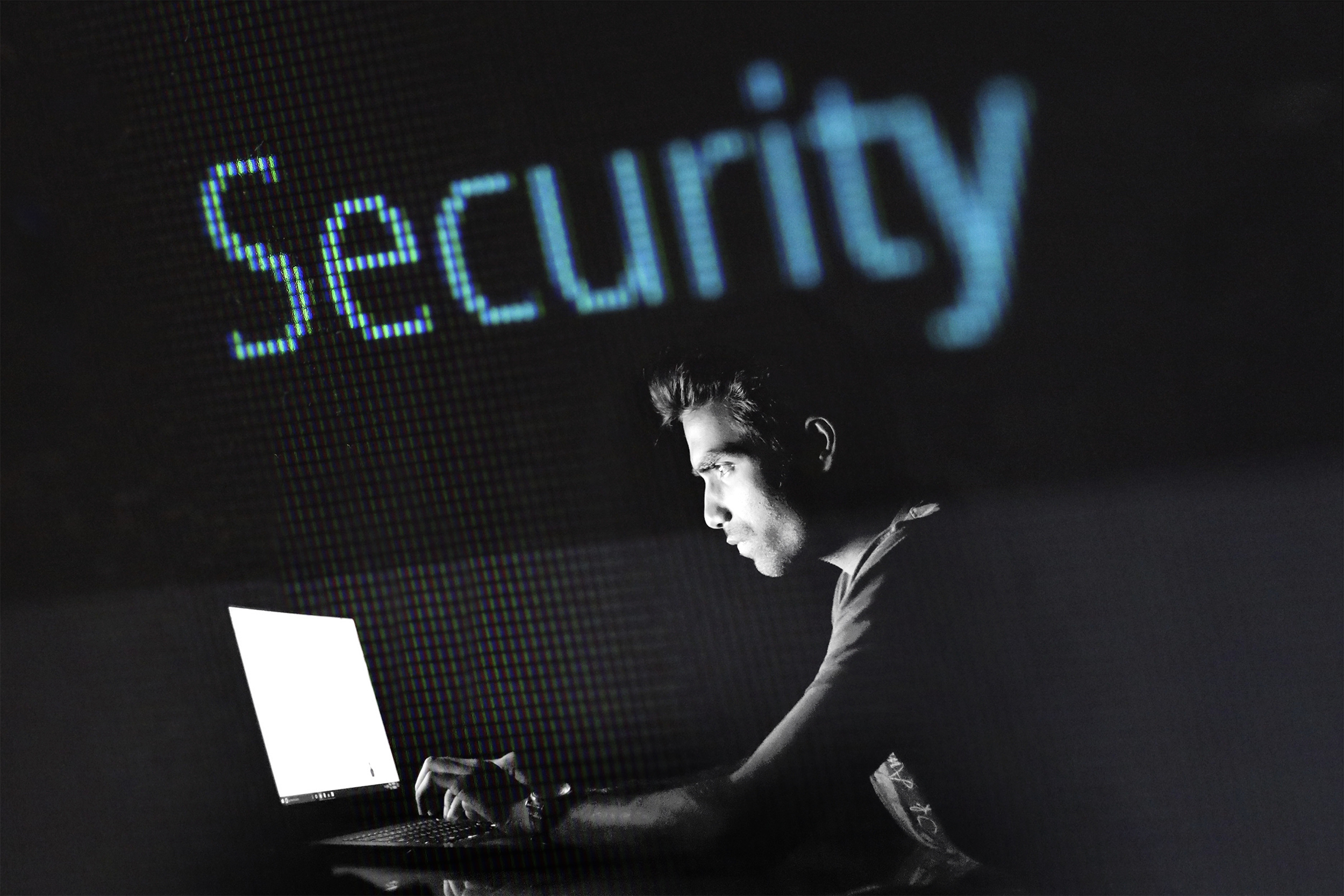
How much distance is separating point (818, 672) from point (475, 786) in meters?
0.48

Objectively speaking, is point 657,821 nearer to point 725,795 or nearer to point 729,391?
point 725,795

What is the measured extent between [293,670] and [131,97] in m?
0.88

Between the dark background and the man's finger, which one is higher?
Answer: the dark background

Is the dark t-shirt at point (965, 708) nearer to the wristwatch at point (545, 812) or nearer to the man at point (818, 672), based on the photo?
the man at point (818, 672)

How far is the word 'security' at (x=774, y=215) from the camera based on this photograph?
1.45 metres

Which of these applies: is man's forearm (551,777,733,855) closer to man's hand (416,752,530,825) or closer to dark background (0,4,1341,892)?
man's hand (416,752,530,825)

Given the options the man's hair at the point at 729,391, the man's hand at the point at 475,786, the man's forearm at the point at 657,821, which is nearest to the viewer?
the man's forearm at the point at 657,821

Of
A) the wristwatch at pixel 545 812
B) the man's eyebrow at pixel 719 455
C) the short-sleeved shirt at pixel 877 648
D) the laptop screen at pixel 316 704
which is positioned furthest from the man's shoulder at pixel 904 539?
the laptop screen at pixel 316 704

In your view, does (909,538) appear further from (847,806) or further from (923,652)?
(847,806)

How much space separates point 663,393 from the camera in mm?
1625

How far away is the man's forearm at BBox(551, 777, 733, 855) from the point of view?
138 cm

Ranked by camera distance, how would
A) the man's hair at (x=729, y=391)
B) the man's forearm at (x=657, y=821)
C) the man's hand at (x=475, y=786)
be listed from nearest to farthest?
the man's forearm at (x=657, y=821) → the man's hand at (x=475, y=786) → the man's hair at (x=729, y=391)

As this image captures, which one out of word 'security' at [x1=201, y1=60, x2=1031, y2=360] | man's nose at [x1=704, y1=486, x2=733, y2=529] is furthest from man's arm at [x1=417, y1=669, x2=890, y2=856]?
word 'security' at [x1=201, y1=60, x2=1031, y2=360]

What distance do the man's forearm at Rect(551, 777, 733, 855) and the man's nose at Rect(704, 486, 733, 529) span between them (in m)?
0.37
